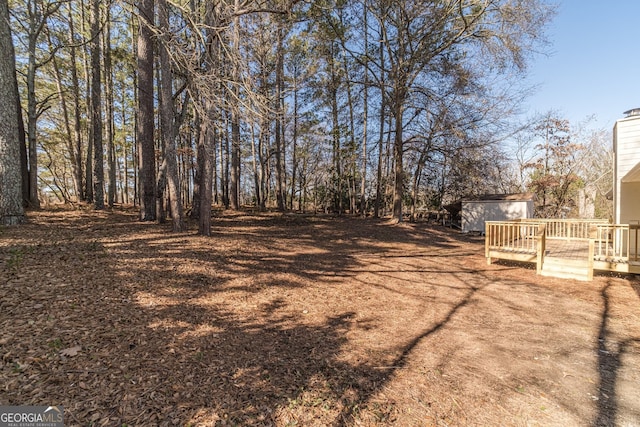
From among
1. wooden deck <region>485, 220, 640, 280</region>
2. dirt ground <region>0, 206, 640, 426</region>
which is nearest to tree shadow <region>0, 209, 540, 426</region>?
dirt ground <region>0, 206, 640, 426</region>

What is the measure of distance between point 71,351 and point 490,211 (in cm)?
1699

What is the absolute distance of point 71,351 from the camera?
2666 millimetres

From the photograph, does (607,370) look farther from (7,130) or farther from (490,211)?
(490,211)

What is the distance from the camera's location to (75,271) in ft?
14.0

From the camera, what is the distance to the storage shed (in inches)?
559

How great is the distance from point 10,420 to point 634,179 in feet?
36.7

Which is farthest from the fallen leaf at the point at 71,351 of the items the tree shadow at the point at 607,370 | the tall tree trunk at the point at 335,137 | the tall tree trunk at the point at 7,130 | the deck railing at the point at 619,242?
the tall tree trunk at the point at 335,137

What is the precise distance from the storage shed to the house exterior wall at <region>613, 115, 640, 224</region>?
258 inches

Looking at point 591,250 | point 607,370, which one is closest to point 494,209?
point 591,250

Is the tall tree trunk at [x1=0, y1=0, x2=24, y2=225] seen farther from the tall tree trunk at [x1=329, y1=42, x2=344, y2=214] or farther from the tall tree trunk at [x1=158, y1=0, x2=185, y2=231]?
the tall tree trunk at [x1=329, y1=42, x2=344, y2=214]

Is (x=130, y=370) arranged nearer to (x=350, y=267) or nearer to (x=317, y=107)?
(x=350, y=267)

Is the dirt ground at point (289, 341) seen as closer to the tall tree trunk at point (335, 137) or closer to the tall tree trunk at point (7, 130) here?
the tall tree trunk at point (7, 130)

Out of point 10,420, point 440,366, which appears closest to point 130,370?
point 10,420

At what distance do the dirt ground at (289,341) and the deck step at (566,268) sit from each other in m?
0.35
